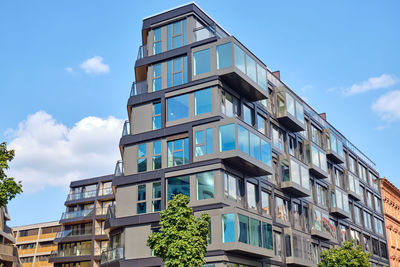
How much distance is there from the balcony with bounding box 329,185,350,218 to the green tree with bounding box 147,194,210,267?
28.3 metres

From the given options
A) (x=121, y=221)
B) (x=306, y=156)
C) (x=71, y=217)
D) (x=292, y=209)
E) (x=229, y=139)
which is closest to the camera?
(x=229, y=139)

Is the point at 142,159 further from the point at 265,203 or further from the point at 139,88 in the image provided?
the point at 265,203

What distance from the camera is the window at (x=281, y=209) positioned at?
42.9m

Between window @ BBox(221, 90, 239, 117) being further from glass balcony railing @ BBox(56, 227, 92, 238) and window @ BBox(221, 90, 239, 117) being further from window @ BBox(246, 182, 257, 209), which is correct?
glass balcony railing @ BBox(56, 227, 92, 238)

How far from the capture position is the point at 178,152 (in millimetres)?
37438

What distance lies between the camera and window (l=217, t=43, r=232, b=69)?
3712cm

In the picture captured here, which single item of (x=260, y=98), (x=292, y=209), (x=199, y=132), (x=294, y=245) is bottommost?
(x=294, y=245)

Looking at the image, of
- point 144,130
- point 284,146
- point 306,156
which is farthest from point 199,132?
point 306,156

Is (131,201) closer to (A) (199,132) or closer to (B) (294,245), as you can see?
(A) (199,132)

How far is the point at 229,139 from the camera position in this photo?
116 ft

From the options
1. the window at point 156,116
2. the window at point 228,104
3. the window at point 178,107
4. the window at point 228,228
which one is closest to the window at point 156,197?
the window at point 156,116

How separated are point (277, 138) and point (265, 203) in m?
7.34

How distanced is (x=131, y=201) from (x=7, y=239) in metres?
27.0

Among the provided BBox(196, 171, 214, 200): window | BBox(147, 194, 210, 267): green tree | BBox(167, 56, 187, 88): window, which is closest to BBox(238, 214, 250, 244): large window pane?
BBox(196, 171, 214, 200): window
